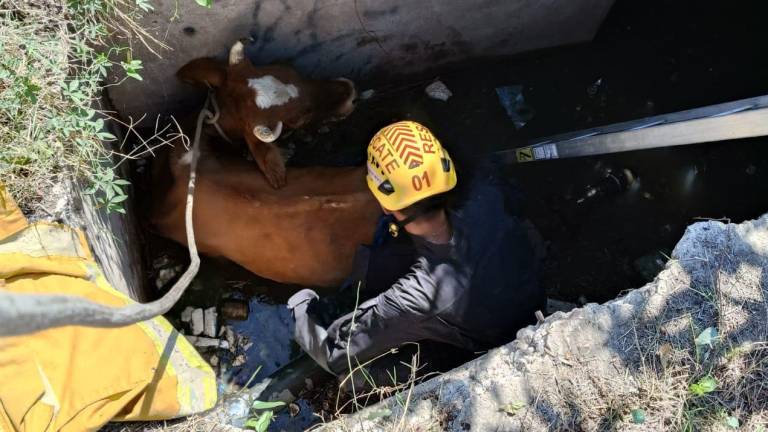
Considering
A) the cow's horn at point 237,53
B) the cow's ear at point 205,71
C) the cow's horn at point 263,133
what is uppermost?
the cow's horn at point 237,53

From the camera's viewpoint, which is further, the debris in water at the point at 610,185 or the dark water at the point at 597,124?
the debris in water at the point at 610,185

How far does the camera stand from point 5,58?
267 cm

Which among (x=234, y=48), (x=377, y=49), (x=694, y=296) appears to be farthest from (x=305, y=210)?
(x=694, y=296)

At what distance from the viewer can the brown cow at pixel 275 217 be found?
375 cm

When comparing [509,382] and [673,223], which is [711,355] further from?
[673,223]

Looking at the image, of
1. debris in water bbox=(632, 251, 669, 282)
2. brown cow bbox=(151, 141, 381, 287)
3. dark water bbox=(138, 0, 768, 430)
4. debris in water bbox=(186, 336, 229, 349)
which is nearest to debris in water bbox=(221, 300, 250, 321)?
dark water bbox=(138, 0, 768, 430)

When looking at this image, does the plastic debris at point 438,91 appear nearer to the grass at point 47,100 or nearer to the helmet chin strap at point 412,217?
the helmet chin strap at point 412,217

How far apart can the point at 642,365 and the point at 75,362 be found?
7.16 ft

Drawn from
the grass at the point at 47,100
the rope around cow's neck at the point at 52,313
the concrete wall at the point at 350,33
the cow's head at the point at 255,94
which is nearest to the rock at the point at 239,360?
the cow's head at the point at 255,94

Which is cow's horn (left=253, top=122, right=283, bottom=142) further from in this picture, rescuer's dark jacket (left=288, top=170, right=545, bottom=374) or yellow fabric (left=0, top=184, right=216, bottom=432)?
yellow fabric (left=0, top=184, right=216, bottom=432)

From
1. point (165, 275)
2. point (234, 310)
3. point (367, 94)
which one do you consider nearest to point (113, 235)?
point (165, 275)

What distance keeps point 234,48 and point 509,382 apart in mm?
2380

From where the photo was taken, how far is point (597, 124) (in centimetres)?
455

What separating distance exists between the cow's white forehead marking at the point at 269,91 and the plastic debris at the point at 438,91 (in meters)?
1.34
